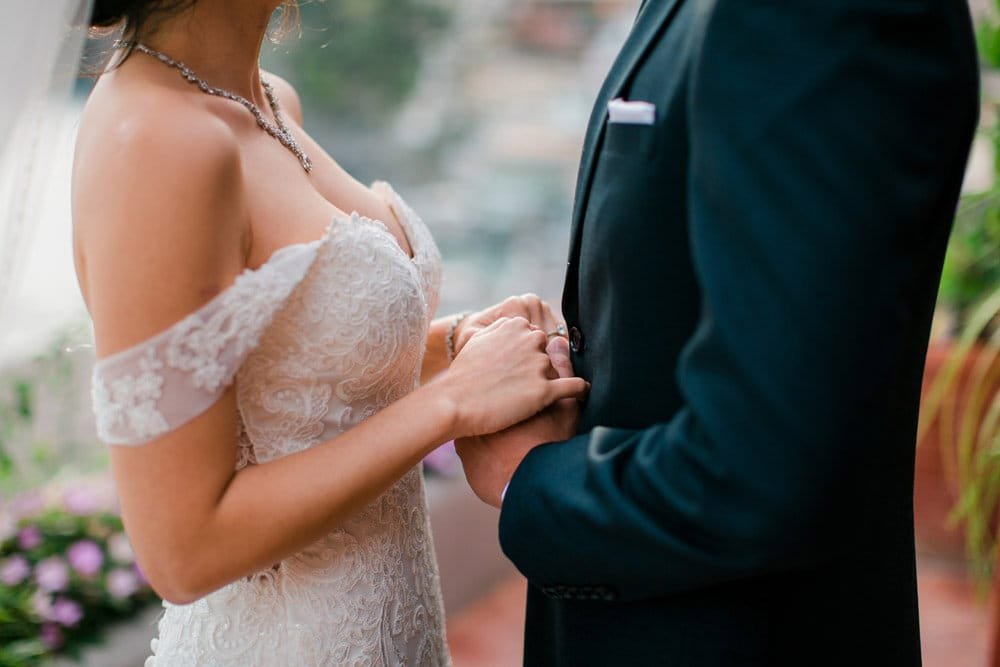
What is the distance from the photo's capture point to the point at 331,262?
1.21 metres

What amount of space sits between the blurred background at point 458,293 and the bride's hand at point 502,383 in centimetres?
56

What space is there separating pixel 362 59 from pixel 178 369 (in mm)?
4481

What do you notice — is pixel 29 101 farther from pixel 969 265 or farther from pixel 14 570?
pixel 969 265

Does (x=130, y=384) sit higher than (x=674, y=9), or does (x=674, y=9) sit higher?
(x=674, y=9)

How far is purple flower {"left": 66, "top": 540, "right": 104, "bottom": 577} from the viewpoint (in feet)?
8.13

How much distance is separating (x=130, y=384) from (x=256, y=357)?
17 centimetres

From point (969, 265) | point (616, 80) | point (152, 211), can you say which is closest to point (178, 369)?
point (152, 211)

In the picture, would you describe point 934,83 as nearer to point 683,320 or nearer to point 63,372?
point 683,320

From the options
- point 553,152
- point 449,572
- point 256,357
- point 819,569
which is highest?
point 256,357

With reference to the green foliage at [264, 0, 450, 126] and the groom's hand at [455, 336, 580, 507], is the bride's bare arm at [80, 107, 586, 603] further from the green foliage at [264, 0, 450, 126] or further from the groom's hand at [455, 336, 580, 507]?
the green foliage at [264, 0, 450, 126]

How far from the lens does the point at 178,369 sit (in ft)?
3.50

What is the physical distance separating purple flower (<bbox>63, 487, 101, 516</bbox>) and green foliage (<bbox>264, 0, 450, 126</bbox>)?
294cm

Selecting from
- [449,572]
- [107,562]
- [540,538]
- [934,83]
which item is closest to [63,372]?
[107,562]

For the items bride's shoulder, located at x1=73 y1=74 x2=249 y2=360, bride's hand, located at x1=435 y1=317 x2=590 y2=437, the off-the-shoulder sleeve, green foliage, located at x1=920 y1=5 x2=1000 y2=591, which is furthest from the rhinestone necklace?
green foliage, located at x1=920 y1=5 x2=1000 y2=591
